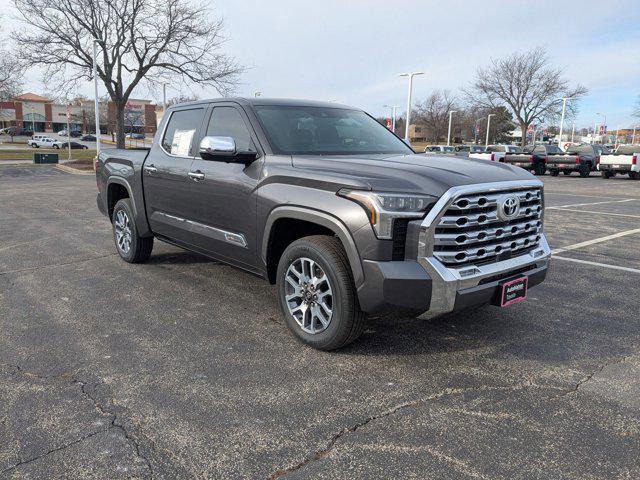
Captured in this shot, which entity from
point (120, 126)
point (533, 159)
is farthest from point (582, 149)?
point (120, 126)

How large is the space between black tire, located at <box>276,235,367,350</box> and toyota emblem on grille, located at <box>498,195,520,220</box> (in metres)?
1.09

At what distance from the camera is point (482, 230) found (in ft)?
11.0

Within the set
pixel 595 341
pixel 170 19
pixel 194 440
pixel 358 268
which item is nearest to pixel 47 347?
pixel 194 440

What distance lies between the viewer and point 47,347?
147 inches

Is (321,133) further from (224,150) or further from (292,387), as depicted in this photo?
(292,387)

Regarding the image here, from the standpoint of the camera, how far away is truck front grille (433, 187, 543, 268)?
3186 millimetres

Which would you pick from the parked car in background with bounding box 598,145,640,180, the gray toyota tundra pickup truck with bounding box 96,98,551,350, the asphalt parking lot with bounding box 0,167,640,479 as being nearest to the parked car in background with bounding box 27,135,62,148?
the parked car in background with bounding box 598,145,640,180

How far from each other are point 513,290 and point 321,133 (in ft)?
6.88

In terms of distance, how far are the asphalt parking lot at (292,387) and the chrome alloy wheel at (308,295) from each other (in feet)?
0.74

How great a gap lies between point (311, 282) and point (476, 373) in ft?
4.18

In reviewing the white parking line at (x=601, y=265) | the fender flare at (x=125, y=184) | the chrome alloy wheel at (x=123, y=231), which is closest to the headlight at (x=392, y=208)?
the fender flare at (x=125, y=184)

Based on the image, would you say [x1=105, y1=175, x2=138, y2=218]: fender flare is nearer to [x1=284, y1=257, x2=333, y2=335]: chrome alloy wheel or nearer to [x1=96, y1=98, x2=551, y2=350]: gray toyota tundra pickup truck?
[x1=96, y1=98, x2=551, y2=350]: gray toyota tundra pickup truck

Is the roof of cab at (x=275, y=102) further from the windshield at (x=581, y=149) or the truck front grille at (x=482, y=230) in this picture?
the windshield at (x=581, y=149)

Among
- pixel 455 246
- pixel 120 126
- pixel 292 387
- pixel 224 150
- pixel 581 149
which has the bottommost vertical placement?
pixel 292 387
